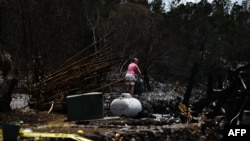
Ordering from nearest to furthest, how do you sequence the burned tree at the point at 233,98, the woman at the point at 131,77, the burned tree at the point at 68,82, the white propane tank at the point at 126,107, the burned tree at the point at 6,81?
the burned tree at the point at 233,98 < the burned tree at the point at 6,81 < the white propane tank at the point at 126,107 < the burned tree at the point at 68,82 < the woman at the point at 131,77

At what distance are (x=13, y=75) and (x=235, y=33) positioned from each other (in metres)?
38.8

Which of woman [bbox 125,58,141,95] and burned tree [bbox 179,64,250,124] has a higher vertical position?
woman [bbox 125,58,141,95]

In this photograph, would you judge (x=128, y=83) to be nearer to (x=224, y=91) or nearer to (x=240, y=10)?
(x=224, y=91)

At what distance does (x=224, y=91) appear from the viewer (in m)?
12.8

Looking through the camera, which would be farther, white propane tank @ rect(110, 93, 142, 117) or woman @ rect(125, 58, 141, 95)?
woman @ rect(125, 58, 141, 95)

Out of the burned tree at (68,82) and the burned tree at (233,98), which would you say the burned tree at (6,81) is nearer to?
the burned tree at (68,82)

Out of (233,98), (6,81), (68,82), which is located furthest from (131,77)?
(233,98)

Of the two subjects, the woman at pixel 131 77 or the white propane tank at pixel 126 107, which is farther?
the woman at pixel 131 77

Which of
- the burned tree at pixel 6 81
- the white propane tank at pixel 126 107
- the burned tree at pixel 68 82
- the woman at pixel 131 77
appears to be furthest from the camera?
the woman at pixel 131 77

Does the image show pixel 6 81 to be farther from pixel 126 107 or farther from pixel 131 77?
pixel 131 77

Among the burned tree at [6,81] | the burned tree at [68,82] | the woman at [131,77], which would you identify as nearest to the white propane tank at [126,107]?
the burned tree at [68,82]

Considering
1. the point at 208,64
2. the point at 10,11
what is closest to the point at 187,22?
the point at 208,64

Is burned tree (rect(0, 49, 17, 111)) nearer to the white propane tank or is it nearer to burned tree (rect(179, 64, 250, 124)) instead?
the white propane tank

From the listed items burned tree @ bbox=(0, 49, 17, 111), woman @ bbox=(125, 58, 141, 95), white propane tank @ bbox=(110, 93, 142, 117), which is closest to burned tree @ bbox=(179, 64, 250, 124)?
white propane tank @ bbox=(110, 93, 142, 117)
